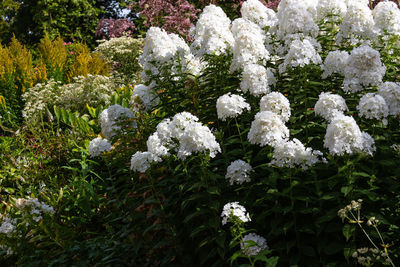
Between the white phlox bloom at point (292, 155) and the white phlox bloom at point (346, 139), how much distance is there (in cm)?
16

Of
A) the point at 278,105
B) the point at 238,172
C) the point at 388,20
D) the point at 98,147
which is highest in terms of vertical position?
the point at 388,20

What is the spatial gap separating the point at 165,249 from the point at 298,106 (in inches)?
68.7

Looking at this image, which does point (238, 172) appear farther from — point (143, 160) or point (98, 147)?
point (98, 147)

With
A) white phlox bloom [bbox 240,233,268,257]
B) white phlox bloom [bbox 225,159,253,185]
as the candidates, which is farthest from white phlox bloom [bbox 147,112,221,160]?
white phlox bloom [bbox 240,233,268,257]

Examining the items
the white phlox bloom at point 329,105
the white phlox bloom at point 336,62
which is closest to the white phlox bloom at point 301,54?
the white phlox bloom at point 336,62

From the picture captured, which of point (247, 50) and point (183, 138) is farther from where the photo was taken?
point (247, 50)

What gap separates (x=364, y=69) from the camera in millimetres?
3398

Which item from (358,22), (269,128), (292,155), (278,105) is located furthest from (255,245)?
(358,22)

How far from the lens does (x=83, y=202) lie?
5.03 meters

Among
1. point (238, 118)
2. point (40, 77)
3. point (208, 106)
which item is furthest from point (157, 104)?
point (40, 77)

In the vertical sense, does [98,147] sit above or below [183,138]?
below

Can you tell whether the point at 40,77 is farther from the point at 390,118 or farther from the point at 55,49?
the point at 390,118

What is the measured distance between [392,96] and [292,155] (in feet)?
3.39

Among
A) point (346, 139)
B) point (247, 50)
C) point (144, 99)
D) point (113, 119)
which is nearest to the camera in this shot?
point (346, 139)
